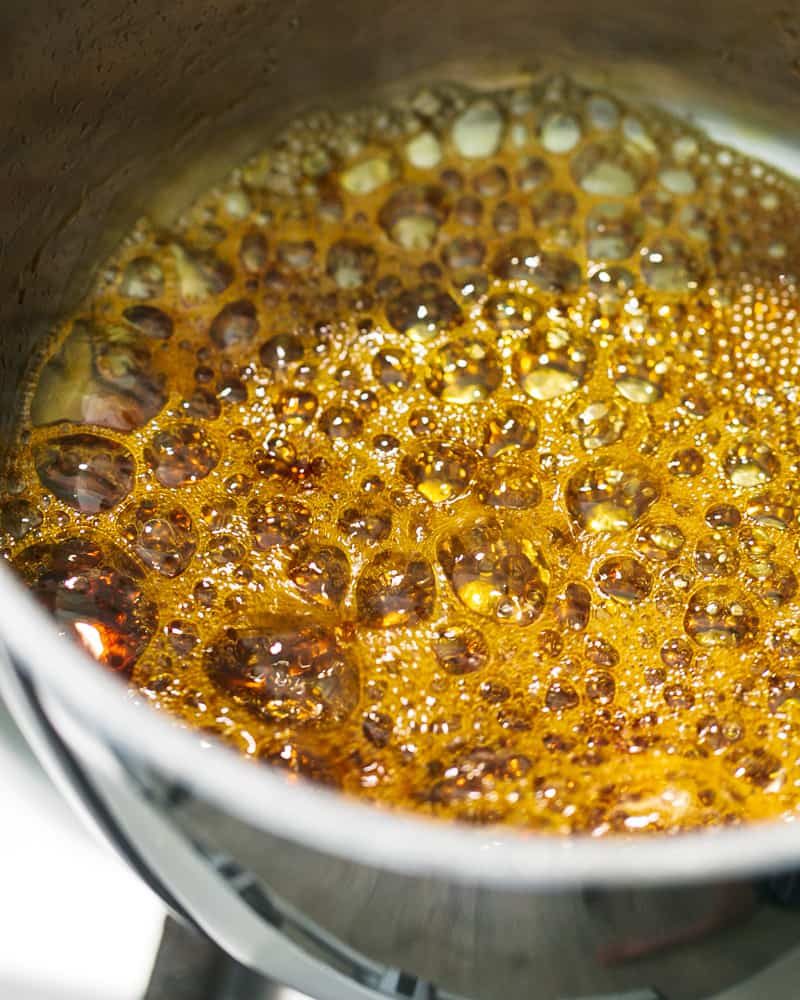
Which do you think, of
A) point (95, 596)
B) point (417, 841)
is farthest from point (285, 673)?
point (417, 841)

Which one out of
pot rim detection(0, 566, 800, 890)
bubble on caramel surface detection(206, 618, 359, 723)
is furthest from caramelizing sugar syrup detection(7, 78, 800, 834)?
pot rim detection(0, 566, 800, 890)

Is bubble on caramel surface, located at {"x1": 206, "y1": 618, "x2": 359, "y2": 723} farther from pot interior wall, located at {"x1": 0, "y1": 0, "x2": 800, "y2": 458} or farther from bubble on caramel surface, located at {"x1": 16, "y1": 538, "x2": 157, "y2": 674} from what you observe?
pot interior wall, located at {"x1": 0, "y1": 0, "x2": 800, "y2": 458}

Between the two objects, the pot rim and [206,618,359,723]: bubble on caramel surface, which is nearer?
the pot rim

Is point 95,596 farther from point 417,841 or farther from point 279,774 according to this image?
point 417,841

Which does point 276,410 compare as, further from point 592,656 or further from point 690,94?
point 690,94

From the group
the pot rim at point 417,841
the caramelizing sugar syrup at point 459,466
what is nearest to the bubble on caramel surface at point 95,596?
the caramelizing sugar syrup at point 459,466

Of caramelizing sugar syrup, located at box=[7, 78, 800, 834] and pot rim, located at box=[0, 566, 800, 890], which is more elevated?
caramelizing sugar syrup, located at box=[7, 78, 800, 834]

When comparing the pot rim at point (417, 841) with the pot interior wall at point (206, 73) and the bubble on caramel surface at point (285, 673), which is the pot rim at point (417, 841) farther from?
the pot interior wall at point (206, 73)
